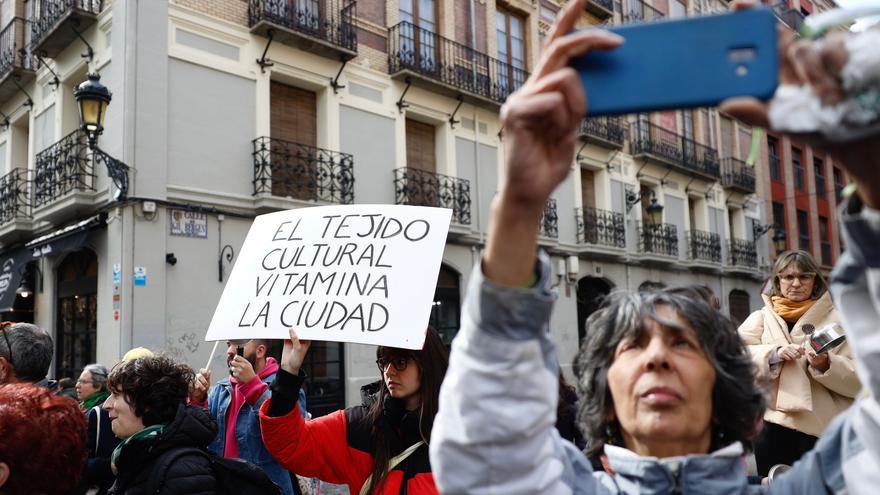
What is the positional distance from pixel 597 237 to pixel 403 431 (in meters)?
14.5

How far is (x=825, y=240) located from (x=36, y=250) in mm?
28102

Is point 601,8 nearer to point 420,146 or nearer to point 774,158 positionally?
point 420,146

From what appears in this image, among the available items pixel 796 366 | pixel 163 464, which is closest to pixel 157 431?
pixel 163 464

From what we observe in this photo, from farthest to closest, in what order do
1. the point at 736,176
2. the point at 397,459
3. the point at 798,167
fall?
the point at 798,167 < the point at 736,176 < the point at 397,459

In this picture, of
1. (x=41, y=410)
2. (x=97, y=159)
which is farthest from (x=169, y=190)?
(x=41, y=410)

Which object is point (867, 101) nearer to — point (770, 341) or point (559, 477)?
point (559, 477)

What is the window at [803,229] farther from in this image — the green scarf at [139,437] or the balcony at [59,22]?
the green scarf at [139,437]

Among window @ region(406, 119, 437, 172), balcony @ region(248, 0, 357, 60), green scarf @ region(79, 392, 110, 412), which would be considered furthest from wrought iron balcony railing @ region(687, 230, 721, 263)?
green scarf @ region(79, 392, 110, 412)

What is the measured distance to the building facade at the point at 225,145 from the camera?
9.55 metres

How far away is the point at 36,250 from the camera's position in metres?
10.8

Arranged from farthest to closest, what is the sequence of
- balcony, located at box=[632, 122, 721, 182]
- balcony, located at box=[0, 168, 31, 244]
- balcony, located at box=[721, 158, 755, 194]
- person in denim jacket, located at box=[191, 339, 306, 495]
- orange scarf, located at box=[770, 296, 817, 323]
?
balcony, located at box=[721, 158, 755, 194], balcony, located at box=[632, 122, 721, 182], balcony, located at box=[0, 168, 31, 244], person in denim jacket, located at box=[191, 339, 306, 495], orange scarf, located at box=[770, 296, 817, 323]

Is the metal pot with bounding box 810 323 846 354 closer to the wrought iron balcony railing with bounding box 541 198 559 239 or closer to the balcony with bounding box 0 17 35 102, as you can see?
the wrought iron balcony railing with bounding box 541 198 559 239

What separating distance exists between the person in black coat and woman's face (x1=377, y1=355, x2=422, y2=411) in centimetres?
76

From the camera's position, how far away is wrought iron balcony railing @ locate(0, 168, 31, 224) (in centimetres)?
1154
